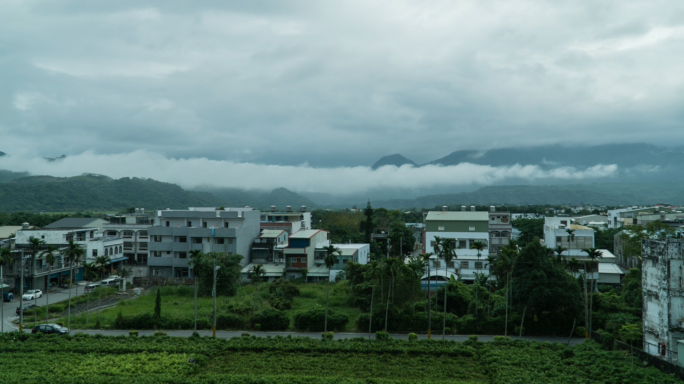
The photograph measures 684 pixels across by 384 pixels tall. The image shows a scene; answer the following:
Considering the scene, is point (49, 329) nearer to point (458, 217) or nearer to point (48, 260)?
point (48, 260)

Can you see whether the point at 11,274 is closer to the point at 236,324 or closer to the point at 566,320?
the point at 236,324

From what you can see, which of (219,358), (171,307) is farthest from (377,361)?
(171,307)

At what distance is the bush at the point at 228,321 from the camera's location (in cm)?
3156

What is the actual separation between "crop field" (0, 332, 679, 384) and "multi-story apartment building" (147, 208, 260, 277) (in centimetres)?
2301

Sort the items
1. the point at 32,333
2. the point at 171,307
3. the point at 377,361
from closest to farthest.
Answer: the point at 377,361 → the point at 32,333 → the point at 171,307

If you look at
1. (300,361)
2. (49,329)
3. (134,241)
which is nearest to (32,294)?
(49,329)

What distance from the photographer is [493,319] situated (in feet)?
99.8

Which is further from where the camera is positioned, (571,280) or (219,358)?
(571,280)

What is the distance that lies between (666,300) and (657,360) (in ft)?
9.52

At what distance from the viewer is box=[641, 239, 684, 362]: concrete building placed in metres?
22.5

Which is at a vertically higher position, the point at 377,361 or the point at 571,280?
the point at 571,280

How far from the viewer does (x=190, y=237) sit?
167 ft

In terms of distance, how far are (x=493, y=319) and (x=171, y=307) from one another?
928 inches

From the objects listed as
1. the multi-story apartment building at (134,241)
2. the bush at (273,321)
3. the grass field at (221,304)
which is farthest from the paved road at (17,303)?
the bush at (273,321)
